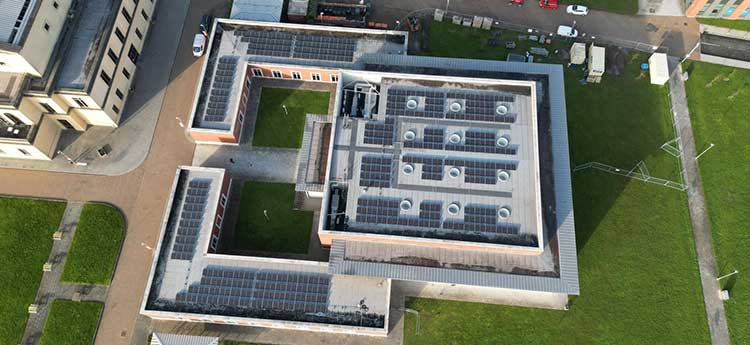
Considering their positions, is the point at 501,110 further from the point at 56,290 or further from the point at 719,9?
the point at 56,290

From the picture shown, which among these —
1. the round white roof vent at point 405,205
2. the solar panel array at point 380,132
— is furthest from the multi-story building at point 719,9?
the round white roof vent at point 405,205

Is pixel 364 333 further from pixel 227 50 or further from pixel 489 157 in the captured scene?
pixel 227 50

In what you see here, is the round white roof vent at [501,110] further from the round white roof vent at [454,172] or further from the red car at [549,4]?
the red car at [549,4]

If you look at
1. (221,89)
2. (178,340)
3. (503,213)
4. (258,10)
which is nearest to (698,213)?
(503,213)

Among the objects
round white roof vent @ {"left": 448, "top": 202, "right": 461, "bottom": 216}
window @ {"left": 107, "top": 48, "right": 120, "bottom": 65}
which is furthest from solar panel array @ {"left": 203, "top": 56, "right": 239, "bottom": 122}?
round white roof vent @ {"left": 448, "top": 202, "right": 461, "bottom": 216}

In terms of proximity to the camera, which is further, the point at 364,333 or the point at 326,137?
the point at 326,137

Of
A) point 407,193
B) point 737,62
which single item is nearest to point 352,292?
point 407,193
